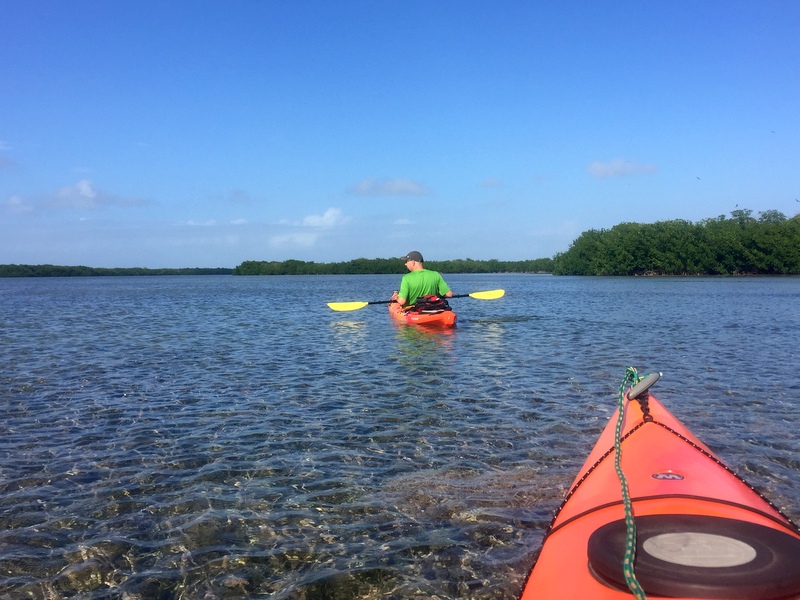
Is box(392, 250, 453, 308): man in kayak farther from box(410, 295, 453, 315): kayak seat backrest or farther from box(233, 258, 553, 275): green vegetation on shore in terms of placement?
box(233, 258, 553, 275): green vegetation on shore

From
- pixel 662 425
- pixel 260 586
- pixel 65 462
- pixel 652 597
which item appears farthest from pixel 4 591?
pixel 662 425

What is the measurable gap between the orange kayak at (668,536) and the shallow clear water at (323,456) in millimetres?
919

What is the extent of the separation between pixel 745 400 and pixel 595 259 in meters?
107

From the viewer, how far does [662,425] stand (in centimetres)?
458

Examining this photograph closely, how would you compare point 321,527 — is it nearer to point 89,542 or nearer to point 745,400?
point 89,542

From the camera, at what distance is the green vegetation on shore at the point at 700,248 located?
90.8 m

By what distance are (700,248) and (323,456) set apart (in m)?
101

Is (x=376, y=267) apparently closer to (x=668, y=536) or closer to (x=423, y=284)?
(x=423, y=284)

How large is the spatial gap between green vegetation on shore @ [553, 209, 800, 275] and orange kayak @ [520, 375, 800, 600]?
100 meters

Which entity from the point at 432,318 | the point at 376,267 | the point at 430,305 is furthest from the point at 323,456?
the point at 376,267

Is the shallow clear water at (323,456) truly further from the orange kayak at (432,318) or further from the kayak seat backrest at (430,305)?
the orange kayak at (432,318)

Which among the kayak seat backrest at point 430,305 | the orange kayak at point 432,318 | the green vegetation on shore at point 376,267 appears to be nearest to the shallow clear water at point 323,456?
the kayak seat backrest at point 430,305

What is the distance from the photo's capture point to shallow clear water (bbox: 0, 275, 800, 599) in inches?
170

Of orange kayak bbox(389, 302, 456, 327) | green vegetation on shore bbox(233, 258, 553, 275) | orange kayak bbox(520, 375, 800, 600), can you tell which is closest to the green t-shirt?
orange kayak bbox(389, 302, 456, 327)
